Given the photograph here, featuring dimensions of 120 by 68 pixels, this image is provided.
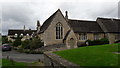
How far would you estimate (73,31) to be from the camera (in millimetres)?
33594

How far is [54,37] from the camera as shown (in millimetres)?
33938

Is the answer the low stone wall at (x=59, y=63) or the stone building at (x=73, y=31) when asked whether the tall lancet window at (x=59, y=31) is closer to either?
the stone building at (x=73, y=31)

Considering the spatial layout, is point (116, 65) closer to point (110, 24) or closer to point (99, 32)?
point (99, 32)

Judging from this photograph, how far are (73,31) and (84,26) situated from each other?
5.29 m

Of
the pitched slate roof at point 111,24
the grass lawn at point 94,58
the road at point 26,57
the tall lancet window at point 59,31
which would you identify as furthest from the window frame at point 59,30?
the grass lawn at point 94,58

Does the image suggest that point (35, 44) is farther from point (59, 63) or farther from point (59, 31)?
point (59, 63)

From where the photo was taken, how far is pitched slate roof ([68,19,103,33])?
35594 millimetres

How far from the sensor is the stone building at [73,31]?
3328 cm

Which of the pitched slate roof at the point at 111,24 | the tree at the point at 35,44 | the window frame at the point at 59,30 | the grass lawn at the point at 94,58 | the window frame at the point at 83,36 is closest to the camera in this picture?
the grass lawn at the point at 94,58

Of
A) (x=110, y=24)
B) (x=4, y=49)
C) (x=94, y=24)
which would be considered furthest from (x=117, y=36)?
(x=4, y=49)

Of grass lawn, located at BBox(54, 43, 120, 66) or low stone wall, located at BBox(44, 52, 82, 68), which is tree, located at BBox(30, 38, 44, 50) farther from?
grass lawn, located at BBox(54, 43, 120, 66)

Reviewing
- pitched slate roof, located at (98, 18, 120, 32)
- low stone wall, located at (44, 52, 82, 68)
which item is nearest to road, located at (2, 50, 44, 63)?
low stone wall, located at (44, 52, 82, 68)

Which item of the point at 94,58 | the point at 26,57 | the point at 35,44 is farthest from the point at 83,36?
the point at 94,58

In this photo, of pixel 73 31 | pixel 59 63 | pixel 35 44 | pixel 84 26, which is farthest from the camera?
pixel 84 26
